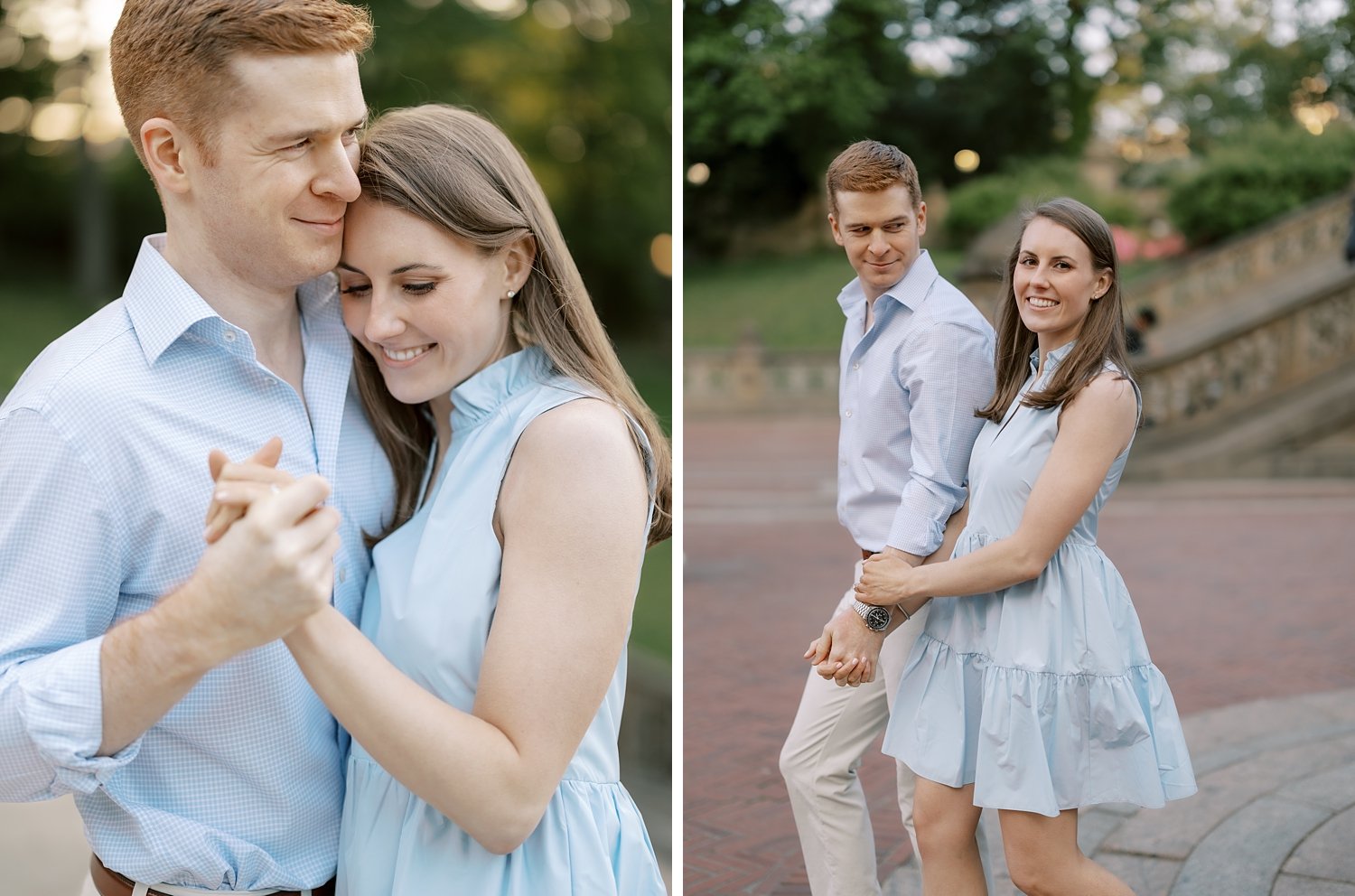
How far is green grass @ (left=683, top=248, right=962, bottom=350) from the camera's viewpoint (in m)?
23.2

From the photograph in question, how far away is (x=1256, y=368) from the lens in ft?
46.9

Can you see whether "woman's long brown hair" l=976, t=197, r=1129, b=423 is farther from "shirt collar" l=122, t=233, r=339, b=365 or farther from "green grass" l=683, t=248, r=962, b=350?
"green grass" l=683, t=248, r=962, b=350

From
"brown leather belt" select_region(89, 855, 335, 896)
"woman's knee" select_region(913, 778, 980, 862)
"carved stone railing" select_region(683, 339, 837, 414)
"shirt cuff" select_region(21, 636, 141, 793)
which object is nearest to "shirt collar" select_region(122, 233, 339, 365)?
"shirt cuff" select_region(21, 636, 141, 793)

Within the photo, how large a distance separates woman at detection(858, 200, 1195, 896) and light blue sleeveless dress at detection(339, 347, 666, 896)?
900mm

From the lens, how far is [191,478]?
5.94 feet

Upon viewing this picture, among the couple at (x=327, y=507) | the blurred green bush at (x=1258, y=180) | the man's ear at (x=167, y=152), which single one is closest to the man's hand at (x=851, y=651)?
the couple at (x=327, y=507)

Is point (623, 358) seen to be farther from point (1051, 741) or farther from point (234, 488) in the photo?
point (234, 488)

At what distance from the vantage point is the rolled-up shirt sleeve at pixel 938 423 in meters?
2.78

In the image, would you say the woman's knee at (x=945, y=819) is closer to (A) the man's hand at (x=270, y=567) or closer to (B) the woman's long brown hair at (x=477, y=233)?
(B) the woman's long brown hair at (x=477, y=233)

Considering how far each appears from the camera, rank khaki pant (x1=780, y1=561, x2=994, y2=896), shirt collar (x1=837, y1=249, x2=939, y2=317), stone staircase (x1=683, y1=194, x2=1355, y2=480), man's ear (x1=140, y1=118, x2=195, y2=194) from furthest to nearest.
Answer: stone staircase (x1=683, y1=194, x2=1355, y2=480) < khaki pant (x1=780, y1=561, x2=994, y2=896) < shirt collar (x1=837, y1=249, x2=939, y2=317) < man's ear (x1=140, y1=118, x2=195, y2=194)

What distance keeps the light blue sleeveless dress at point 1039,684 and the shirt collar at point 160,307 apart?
1.62 meters

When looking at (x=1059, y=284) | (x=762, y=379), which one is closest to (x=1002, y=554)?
(x=1059, y=284)

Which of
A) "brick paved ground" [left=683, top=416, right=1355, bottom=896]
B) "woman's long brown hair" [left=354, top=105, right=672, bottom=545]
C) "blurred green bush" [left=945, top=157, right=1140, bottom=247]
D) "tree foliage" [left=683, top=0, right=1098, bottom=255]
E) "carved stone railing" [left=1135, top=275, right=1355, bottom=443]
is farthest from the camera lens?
"blurred green bush" [left=945, top=157, right=1140, bottom=247]

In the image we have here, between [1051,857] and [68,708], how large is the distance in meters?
1.97
